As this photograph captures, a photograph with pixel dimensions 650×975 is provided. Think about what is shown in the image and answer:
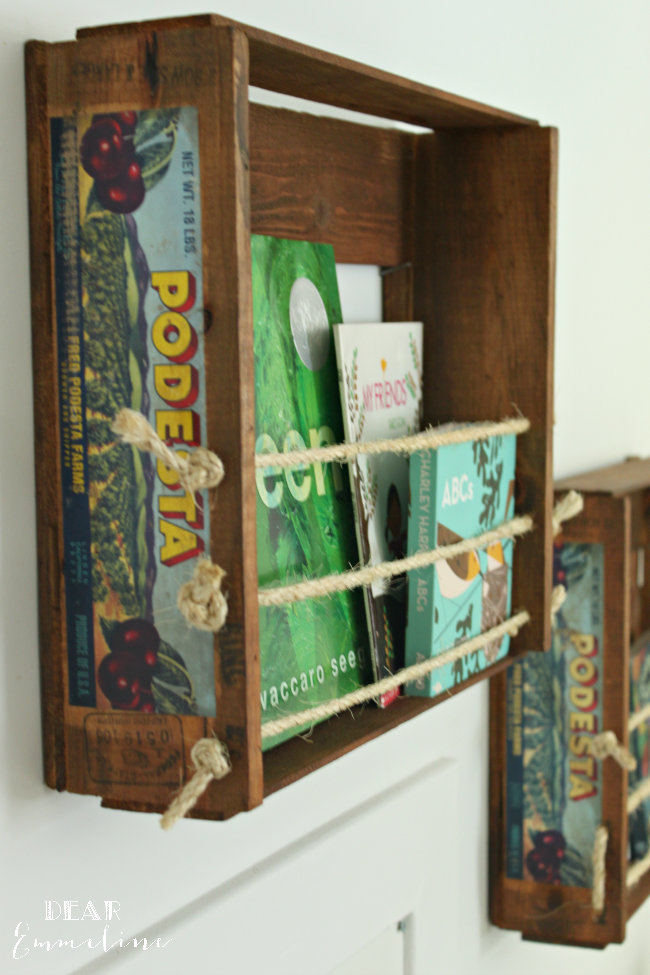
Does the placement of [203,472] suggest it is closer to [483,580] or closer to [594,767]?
[483,580]

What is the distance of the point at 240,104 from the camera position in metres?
0.44

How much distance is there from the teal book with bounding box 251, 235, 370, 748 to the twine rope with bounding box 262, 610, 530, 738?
0.02m

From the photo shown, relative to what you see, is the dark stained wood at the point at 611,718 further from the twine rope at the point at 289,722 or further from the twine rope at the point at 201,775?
the twine rope at the point at 201,775

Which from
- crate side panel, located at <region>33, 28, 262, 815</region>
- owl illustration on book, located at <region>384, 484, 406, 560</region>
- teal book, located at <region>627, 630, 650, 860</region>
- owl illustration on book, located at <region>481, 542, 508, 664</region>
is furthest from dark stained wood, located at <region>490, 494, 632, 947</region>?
crate side panel, located at <region>33, 28, 262, 815</region>

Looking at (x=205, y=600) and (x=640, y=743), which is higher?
(x=205, y=600)

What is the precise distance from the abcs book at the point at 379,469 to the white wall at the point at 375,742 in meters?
0.16

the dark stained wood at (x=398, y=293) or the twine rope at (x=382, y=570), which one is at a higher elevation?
the dark stained wood at (x=398, y=293)

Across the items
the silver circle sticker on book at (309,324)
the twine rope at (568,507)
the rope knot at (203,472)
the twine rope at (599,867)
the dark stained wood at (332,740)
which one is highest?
the silver circle sticker on book at (309,324)

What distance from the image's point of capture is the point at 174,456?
1.46ft

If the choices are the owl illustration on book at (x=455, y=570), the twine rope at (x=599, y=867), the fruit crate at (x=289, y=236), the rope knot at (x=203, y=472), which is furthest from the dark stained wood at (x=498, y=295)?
the rope knot at (x=203, y=472)

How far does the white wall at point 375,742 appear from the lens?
50 cm

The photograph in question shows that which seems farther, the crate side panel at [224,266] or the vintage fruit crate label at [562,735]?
the vintage fruit crate label at [562,735]

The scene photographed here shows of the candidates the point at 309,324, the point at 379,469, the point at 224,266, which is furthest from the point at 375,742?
the point at 224,266

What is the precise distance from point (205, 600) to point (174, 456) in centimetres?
7
